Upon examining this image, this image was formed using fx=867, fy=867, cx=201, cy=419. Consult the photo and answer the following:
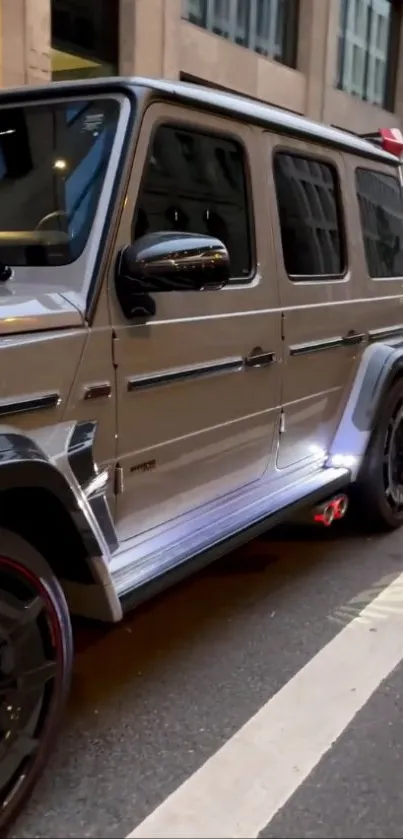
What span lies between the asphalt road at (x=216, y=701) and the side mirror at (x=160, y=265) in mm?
1394

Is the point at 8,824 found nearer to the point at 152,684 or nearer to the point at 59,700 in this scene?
the point at 59,700

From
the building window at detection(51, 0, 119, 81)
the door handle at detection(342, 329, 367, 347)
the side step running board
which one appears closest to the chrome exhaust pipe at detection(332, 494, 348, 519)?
the side step running board

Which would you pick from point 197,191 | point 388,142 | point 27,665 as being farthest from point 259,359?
point 388,142

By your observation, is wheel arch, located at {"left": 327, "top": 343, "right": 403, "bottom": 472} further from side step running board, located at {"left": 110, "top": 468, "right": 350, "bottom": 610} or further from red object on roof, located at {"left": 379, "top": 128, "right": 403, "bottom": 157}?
red object on roof, located at {"left": 379, "top": 128, "right": 403, "bottom": 157}

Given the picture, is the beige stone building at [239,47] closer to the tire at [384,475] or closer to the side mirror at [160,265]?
the tire at [384,475]

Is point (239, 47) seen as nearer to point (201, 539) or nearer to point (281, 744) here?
point (201, 539)

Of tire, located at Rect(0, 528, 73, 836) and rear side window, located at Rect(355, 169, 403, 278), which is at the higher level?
rear side window, located at Rect(355, 169, 403, 278)

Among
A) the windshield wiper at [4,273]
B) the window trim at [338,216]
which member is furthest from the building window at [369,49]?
the windshield wiper at [4,273]

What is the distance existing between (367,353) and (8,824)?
9.84 feet

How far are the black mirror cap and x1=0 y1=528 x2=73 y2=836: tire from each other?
0.90 metres

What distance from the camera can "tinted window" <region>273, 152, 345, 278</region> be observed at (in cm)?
377

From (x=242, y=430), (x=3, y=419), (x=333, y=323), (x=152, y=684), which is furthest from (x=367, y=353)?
(x=3, y=419)

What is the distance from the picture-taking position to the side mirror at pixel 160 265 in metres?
2.65

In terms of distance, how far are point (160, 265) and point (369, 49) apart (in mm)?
17710
